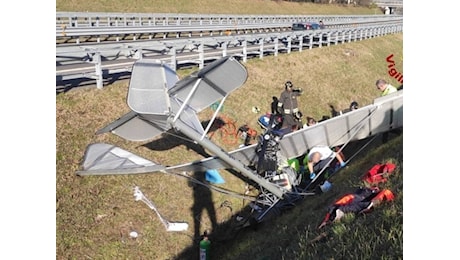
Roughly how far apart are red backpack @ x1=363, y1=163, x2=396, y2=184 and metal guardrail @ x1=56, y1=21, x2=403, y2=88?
2.27 meters

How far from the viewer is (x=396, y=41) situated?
3694 cm

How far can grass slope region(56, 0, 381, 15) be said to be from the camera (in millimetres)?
33438

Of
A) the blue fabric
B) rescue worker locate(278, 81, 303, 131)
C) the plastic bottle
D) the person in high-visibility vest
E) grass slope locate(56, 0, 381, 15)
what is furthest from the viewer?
grass slope locate(56, 0, 381, 15)

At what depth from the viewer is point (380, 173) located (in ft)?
23.7

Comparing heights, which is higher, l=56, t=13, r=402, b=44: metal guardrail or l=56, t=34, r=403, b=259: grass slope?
l=56, t=13, r=402, b=44: metal guardrail

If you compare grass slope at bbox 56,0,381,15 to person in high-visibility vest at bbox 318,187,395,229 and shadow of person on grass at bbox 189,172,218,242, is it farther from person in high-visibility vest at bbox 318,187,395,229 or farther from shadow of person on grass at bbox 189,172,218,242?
person in high-visibility vest at bbox 318,187,395,229

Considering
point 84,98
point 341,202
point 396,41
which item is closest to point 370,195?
point 341,202

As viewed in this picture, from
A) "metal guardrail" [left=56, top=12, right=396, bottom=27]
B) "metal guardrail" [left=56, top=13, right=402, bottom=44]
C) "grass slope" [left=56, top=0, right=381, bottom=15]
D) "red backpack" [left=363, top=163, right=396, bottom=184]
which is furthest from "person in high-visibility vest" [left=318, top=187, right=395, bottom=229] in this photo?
"grass slope" [left=56, top=0, right=381, bottom=15]

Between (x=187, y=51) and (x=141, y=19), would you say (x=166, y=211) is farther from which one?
(x=141, y=19)

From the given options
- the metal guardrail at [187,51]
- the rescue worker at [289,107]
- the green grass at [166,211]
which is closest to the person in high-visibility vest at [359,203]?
the green grass at [166,211]

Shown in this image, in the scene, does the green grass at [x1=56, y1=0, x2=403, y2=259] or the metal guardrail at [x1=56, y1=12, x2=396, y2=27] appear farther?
the metal guardrail at [x1=56, y1=12, x2=396, y2=27]

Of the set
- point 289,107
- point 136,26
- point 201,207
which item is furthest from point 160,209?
point 136,26

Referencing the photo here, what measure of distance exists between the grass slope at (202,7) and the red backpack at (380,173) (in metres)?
27.7
